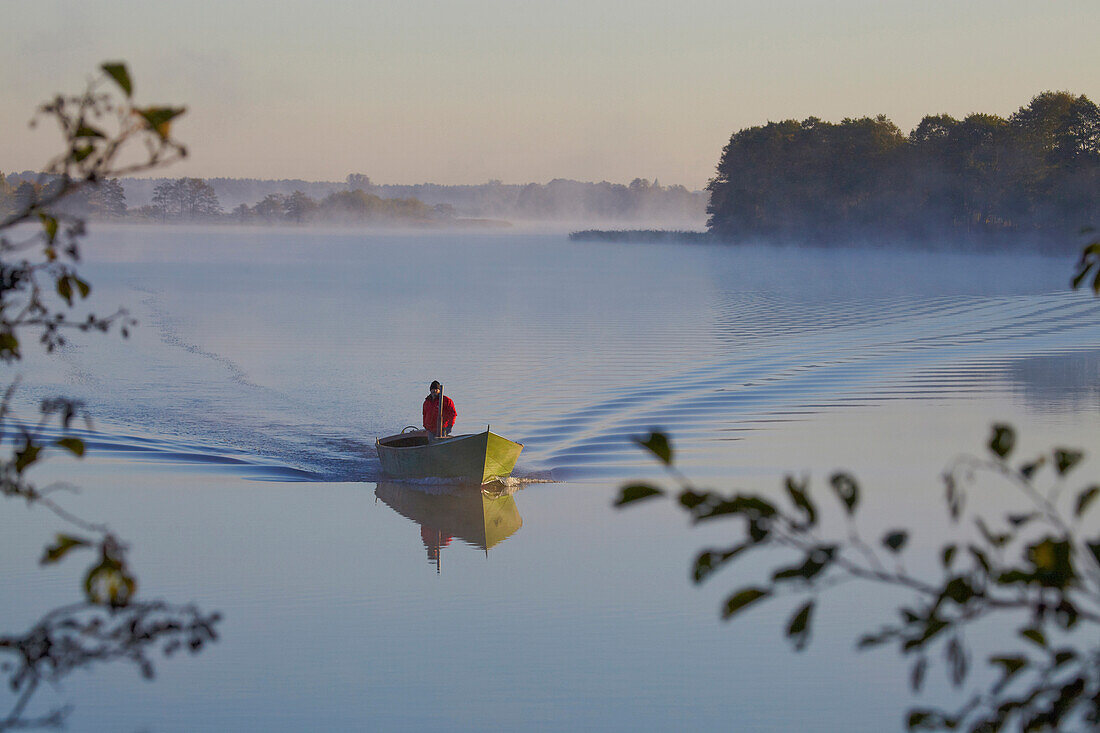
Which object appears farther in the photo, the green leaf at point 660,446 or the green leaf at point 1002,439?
the green leaf at point 1002,439

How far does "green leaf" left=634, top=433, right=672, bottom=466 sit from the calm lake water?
3.94 metres

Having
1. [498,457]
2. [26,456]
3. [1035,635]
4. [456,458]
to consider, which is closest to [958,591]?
[1035,635]

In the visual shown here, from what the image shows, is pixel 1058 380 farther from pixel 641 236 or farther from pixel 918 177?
pixel 641 236

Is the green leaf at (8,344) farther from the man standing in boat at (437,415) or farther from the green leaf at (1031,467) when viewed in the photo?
the man standing in boat at (437,415)

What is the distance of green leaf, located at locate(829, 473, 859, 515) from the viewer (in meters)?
2.79

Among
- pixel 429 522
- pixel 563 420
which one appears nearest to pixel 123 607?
pixel 429 522

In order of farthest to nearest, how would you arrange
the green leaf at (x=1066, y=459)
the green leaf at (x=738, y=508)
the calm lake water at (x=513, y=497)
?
the calm lake water at (x=513, y=497)
the green leaf at (x=1066, y=459)
the green leaf at (x=738, y=508)

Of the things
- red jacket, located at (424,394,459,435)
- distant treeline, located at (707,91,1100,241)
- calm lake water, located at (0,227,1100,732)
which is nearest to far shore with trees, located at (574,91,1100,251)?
distant treeline, located at (707,91,1100,241)

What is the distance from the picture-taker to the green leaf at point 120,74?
2771 millimetres

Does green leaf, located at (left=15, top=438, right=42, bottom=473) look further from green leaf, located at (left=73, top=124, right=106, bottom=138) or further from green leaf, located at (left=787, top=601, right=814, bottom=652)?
green leaf, located at (left=787, top=601, right=814, bottom=652)

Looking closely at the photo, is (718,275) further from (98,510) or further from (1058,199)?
(98,510)

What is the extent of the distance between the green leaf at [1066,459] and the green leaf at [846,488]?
48cm

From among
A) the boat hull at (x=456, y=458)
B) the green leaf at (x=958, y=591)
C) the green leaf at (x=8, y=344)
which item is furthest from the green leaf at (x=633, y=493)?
the boat hull at (x=456, y=458)

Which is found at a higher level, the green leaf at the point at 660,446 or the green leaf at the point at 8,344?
the green leaf at the point at 8,344
